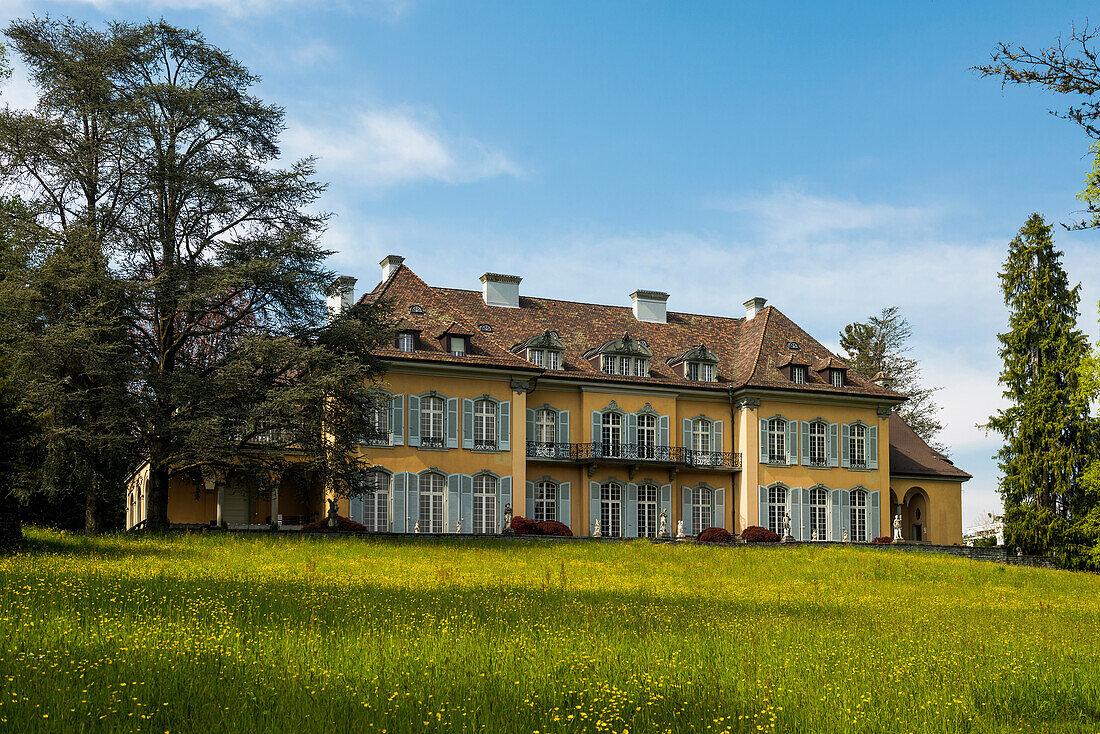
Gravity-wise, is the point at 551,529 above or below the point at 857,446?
below

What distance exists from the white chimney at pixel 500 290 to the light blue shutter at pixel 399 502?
31.5ft

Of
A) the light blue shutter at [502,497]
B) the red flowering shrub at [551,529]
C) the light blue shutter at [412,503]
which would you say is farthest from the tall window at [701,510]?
the light blue shutter at [412,503]

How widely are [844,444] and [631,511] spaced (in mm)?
9657

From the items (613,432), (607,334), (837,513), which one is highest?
(607,334)

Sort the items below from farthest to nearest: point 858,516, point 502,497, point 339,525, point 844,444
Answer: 1. point 844,444
2. point 858,516
3. point 502,497
4. point 339,525

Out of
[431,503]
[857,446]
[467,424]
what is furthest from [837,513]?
[431,503]

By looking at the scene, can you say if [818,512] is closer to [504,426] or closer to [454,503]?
[504,426]

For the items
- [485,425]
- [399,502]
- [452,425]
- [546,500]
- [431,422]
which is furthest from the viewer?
[546,500]

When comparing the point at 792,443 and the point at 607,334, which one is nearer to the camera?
the point at 792,443

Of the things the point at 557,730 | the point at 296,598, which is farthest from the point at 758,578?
the point at 557,730

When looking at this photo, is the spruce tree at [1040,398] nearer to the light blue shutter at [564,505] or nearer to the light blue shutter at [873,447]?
the light blue shutter at [873,447]

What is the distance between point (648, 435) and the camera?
41906 millimetres

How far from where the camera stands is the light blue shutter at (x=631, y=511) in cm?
4122

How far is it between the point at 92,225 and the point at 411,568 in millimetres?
13680
